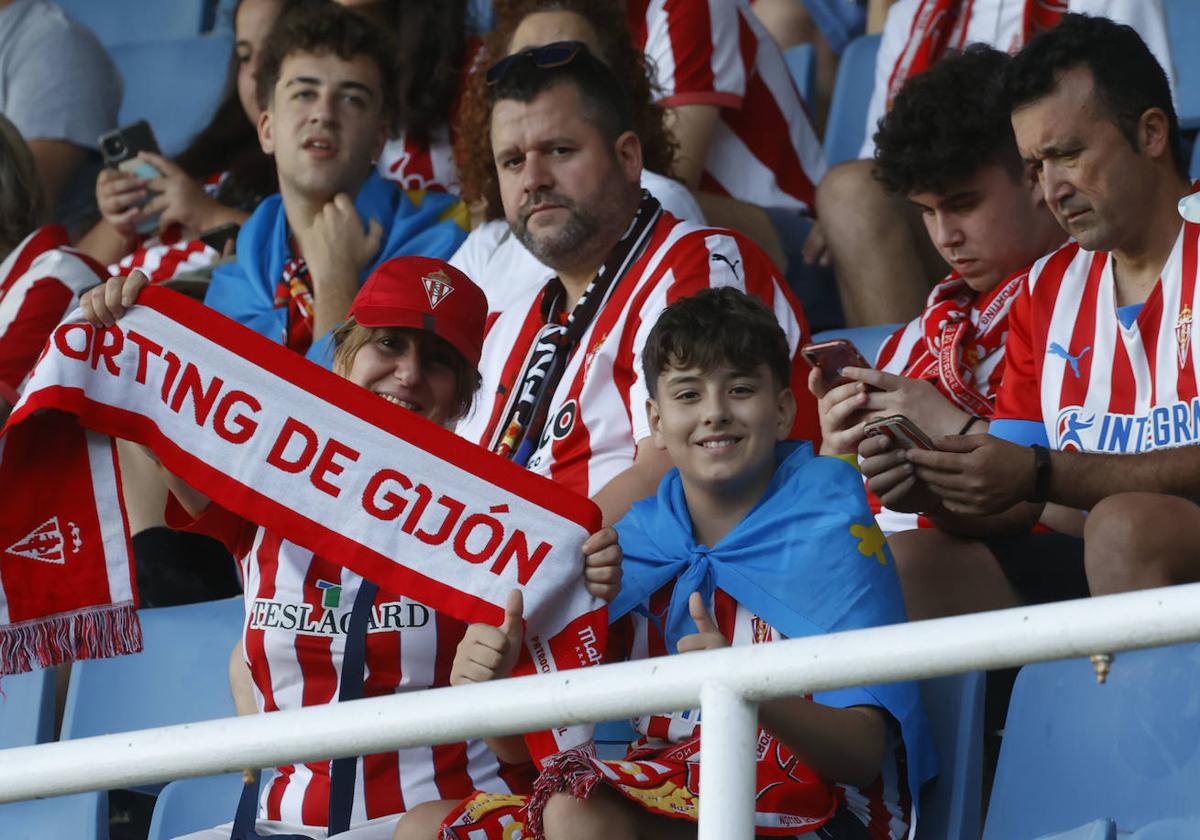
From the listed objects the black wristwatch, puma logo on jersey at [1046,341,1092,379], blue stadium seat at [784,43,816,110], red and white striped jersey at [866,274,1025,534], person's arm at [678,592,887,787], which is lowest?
person's arm at [678,592,887,787]

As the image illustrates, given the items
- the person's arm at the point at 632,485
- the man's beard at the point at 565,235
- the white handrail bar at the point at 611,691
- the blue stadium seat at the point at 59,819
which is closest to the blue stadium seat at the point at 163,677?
the blue stadium seat at the point at 59,819

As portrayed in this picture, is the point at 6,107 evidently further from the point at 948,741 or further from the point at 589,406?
the point at 948,741

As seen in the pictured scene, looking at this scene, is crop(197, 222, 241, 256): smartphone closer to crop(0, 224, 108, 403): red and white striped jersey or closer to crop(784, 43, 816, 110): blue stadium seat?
crop(0, 224, 108, 403): red and white striped jersey

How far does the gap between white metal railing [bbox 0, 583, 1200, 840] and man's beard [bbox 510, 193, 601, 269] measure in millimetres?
1674

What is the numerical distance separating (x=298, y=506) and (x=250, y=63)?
233 centimetres

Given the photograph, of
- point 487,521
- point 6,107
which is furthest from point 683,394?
point 6,107

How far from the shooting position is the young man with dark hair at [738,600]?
193 cm

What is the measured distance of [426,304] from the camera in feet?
7.97

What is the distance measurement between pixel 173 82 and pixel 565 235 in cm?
244

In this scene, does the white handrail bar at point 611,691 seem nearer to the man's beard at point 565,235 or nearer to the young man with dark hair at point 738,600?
the young man with dark hair at point 738,600

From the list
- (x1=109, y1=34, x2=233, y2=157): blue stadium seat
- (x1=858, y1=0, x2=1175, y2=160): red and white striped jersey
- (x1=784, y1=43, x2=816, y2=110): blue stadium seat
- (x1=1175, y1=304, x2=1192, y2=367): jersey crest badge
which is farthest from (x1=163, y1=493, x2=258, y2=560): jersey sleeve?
(x1=109, y1=34, x2=233, y2=157): blue stadium seat

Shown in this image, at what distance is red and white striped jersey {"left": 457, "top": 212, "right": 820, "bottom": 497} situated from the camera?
2799mm

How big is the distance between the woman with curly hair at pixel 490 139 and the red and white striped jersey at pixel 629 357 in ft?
1.31

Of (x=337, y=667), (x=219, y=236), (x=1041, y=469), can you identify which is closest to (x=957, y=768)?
(x=1041, y=469)
